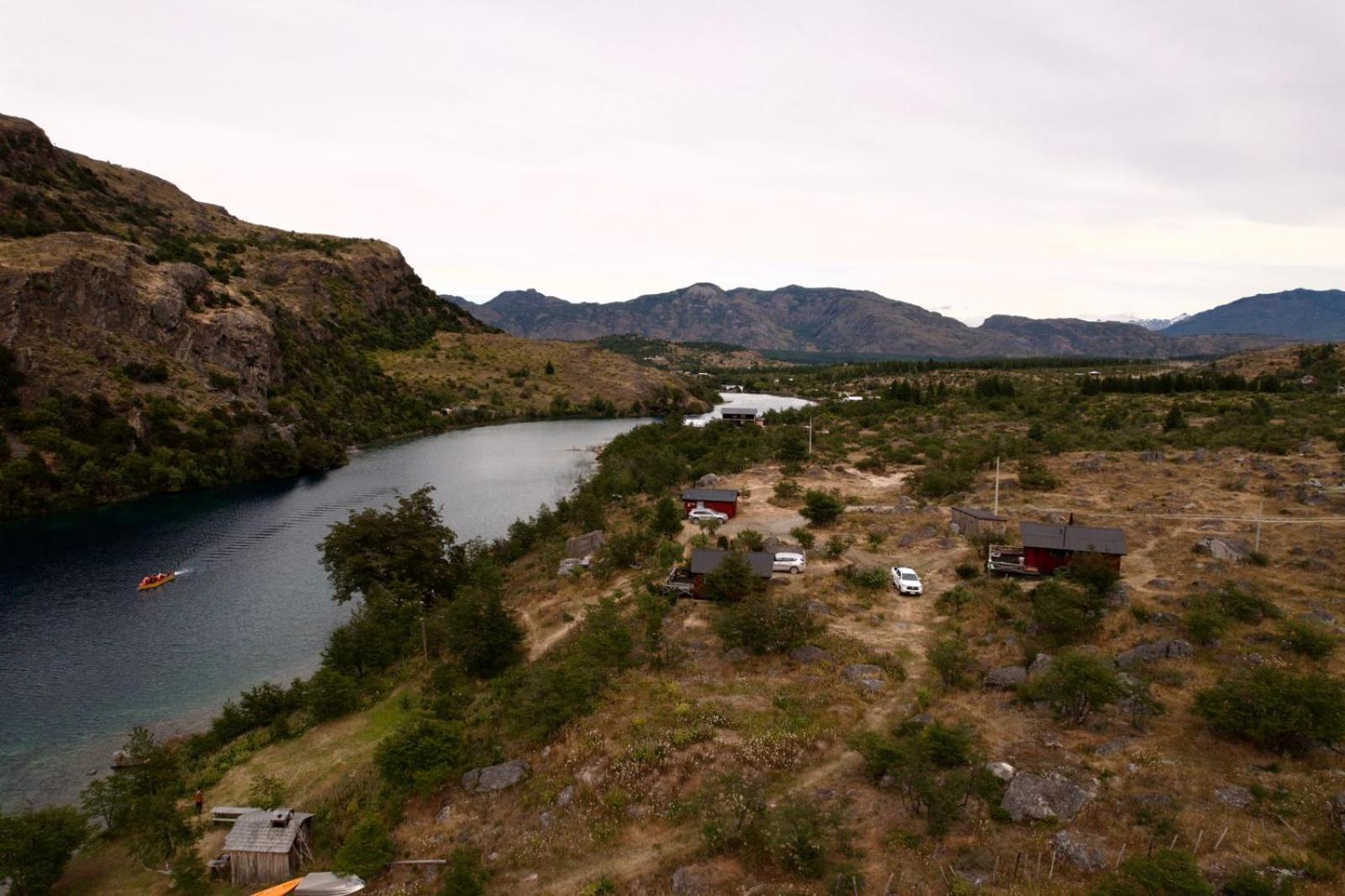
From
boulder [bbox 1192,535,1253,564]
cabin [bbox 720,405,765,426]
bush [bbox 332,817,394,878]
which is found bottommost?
bush [bbox 332,817,394,878]

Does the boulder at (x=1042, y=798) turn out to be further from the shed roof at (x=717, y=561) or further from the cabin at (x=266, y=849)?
the cabin at (x=266, y=849)

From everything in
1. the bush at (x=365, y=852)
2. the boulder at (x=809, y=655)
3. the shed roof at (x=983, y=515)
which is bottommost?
the bush at (x=365, y=852)

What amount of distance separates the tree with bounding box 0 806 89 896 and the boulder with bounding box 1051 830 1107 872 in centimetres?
3210

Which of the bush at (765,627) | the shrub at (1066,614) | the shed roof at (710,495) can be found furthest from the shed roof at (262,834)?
the shed roof at (710,495)

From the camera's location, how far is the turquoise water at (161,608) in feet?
109

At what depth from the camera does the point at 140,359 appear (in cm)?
9025

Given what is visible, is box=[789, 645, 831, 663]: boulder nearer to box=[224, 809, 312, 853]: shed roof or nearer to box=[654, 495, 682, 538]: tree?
box=[654, 495, 682, 538]: tree

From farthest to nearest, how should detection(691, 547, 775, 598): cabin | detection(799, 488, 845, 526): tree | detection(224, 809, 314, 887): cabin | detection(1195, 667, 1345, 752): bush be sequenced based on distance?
detection(799, 488, 845, 526): tree, detection(691, 547, 775, 598): cabin, detection(224, 809, 314, 887): cabin, detection(1195, 667, 1345, 752): bush

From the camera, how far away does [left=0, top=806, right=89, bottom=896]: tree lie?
68.9ft

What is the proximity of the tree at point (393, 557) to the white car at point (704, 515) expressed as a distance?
772 inches

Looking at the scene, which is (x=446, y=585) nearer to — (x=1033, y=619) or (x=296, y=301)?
(x=1033, y=619)

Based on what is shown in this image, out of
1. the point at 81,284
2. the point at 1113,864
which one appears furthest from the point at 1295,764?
the point at 81,284

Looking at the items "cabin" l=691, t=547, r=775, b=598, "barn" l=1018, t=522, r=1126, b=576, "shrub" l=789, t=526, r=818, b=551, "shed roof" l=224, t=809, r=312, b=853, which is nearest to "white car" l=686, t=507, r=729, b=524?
"shrub" l=789, t=526, r=818, b=551

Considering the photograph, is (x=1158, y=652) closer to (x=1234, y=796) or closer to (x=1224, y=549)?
(x=1234, y=796)
